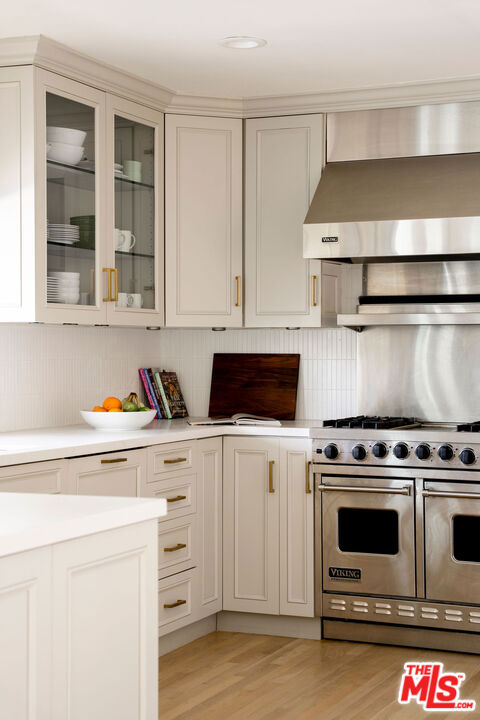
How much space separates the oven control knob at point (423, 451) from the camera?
398 centimetres

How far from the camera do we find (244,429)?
434cm

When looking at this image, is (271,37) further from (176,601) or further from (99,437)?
(176,601)

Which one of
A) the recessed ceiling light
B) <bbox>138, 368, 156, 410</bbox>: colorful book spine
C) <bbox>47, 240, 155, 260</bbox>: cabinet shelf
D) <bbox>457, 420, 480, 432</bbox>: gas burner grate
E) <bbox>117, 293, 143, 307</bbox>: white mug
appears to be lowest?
<bbox>457, 420, 480, 432</bbox>: gas burner grate

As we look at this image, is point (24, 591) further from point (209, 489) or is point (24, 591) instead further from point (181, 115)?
point (181, 115)

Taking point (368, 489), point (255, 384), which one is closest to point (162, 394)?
point (255, 384)

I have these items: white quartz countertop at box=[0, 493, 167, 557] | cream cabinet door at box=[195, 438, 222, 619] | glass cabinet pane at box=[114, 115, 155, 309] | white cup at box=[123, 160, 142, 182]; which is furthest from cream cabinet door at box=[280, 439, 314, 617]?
white quartz countertop at box=[0, 493, 167, 557]

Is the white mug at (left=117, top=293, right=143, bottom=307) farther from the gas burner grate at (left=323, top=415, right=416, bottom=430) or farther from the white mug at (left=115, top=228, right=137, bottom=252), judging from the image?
the gas burner grate at (left=323, top=415, right=416, bottom=430)

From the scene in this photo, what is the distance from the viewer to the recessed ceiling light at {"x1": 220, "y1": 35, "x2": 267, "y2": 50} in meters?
3.67

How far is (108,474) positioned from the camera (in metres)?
3.61

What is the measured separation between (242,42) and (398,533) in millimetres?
2069

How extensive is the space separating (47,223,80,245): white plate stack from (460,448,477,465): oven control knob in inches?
69.4

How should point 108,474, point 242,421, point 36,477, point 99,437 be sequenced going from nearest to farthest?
1. point 36,477
2. point 108,474
3. point 99,437
4. point 242,421

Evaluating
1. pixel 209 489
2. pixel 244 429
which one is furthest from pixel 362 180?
pixel 209 489

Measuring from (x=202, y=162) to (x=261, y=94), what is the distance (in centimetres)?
41
